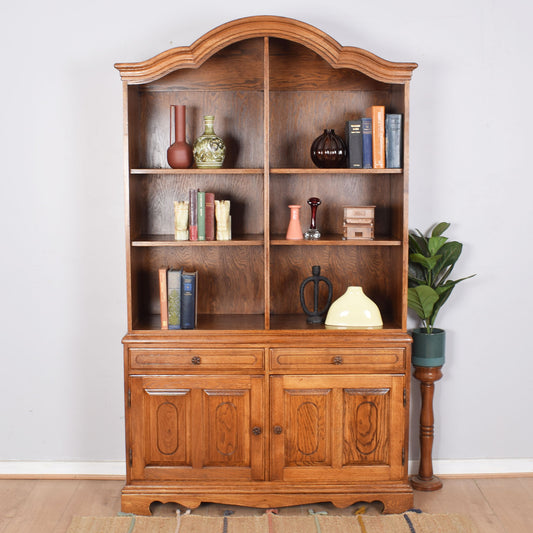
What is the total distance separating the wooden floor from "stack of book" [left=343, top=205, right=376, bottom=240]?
1275 millimetres

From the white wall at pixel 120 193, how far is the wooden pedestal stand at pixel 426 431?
161mm

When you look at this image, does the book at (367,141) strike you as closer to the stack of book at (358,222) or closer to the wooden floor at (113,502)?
the stack of book at (358,222)

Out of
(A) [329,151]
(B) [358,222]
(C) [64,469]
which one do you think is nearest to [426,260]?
(B) [358,222]

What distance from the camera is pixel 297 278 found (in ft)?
11.1

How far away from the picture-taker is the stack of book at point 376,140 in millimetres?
3008

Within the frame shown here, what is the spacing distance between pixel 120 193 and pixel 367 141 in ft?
4.05

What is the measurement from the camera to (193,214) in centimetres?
306

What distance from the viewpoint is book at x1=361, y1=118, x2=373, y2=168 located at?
303 cm

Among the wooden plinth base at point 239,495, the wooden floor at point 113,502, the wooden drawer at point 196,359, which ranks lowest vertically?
the wooden floor at point 113,502

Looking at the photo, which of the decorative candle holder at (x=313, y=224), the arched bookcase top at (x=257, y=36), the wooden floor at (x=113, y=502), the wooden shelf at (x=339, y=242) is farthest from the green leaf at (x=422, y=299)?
the arched bookcase top at (x=257, y=36)

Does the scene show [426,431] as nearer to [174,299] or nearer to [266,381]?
[266,381]

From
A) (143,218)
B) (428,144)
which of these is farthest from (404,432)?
(143,218)

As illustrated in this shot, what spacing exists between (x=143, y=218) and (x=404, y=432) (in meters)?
1.60

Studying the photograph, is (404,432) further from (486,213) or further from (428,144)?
(428,144)
